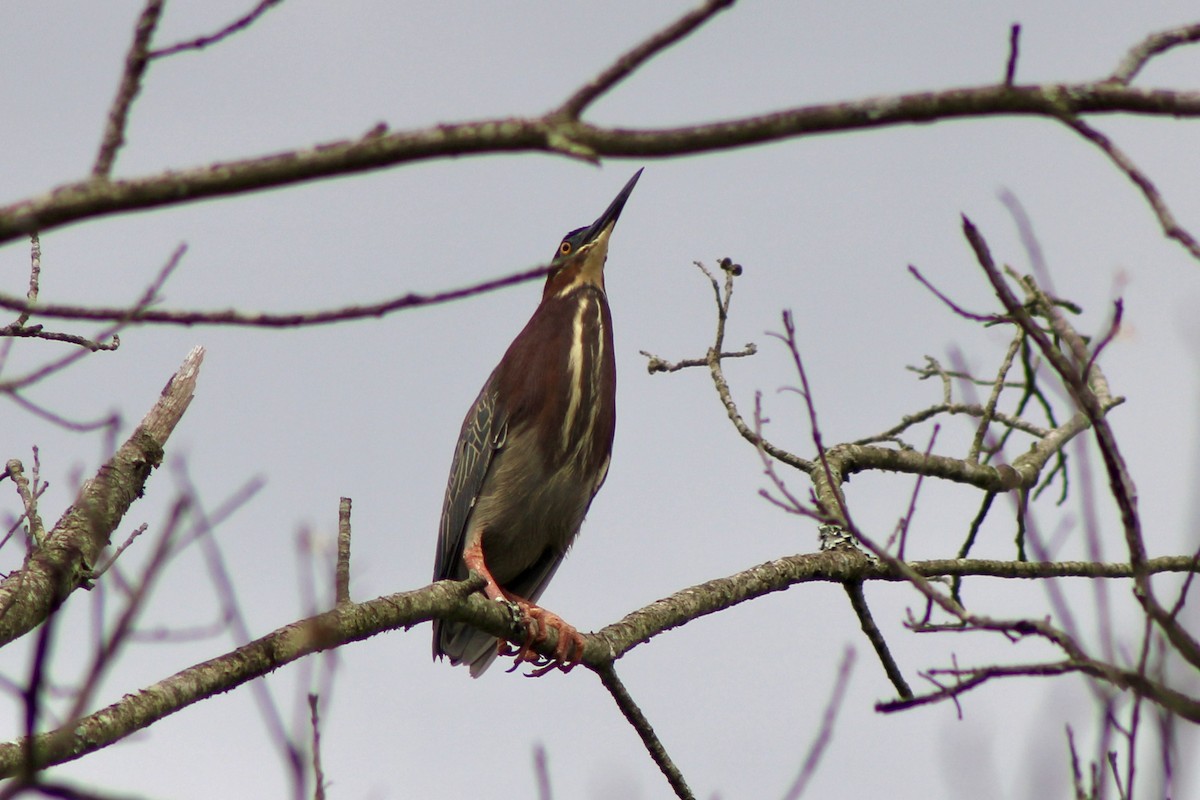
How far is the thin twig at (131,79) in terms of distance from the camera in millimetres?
1620

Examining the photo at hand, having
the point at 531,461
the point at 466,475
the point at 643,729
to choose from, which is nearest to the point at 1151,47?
the point at 643,729

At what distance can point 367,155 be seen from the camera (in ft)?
5.05

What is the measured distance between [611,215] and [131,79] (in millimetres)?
5425

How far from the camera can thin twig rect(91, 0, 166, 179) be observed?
63.8 inches

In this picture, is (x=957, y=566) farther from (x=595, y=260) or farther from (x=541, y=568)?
(x=595, y=260)

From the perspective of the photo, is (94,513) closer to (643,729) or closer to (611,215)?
(643,729)

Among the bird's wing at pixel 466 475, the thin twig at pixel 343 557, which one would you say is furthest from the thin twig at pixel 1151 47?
the bird's wing at pixel 466 475

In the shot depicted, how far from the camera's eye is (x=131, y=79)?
5.58 ft

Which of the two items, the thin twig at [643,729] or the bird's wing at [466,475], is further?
the bird's wing at [466,475]

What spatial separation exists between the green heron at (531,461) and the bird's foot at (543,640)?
995 mm

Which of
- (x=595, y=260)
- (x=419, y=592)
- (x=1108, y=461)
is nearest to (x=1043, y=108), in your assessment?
(x=1108, y=461)

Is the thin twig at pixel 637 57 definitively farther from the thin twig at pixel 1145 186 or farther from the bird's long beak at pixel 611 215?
the bird's long beak at pixel 611 215

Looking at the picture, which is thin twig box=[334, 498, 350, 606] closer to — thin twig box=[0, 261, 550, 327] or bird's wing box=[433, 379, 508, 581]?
thin twig box=[0, 261, 550, 327]

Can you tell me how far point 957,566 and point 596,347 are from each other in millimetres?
2980
